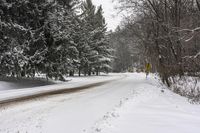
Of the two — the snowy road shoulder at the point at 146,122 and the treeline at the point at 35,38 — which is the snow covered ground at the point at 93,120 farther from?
the treeline at the point at 35,38

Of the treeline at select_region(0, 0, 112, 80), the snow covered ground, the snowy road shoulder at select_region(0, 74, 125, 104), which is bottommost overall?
the snow covered ground

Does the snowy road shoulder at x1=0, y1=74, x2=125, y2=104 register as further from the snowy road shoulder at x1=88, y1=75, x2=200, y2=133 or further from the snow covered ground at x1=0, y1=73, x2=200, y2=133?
the snowy road shoulder at x1=88, y1=75, x2=200, y2=133

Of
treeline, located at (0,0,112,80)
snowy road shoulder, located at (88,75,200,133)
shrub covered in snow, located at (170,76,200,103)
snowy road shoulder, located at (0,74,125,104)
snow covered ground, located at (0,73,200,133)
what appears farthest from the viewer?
treeline, located at (0,0,112,80)

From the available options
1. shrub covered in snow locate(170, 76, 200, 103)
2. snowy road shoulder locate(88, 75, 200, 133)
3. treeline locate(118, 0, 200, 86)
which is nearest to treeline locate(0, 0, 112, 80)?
treeline locate(118, 0, 200, 86)

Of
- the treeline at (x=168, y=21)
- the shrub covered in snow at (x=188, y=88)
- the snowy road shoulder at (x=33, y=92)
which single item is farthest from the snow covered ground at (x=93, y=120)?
the treeline at (x=168, y=21)

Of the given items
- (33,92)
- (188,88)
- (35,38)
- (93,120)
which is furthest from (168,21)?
(93,120)

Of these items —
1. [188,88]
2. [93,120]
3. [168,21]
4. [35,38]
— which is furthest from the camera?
[35,38]

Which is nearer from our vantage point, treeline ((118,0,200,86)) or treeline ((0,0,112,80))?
treeline ((118,0,200,86))

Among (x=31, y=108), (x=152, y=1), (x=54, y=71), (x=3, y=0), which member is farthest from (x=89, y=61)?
(x=31, y=108)

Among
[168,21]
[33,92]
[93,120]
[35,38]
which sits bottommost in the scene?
[93,120]

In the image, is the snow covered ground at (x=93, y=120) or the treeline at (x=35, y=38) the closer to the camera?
the snow covered ground at (x=93, y=120)

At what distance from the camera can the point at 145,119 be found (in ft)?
22.7

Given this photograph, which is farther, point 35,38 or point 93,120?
point 35,38

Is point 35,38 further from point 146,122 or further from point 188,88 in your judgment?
point 146,122
